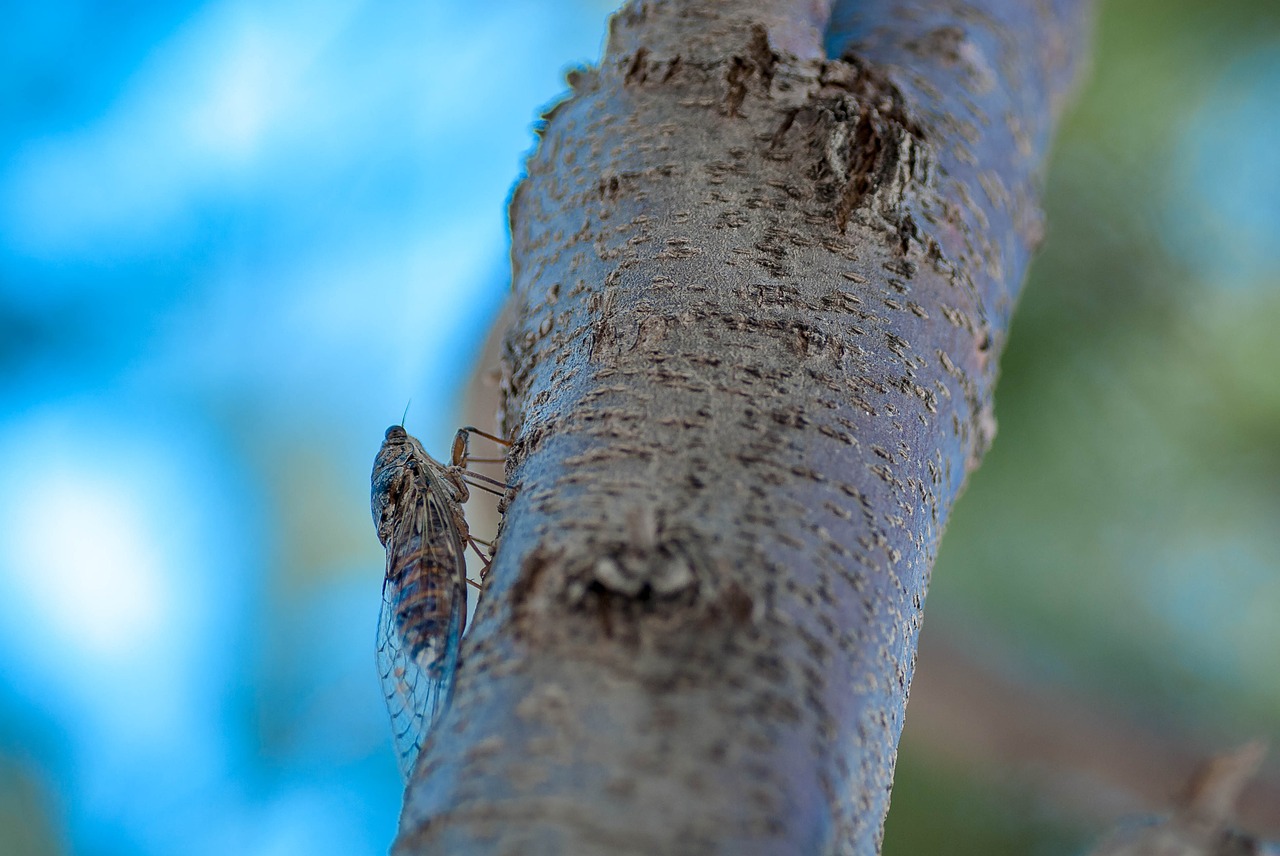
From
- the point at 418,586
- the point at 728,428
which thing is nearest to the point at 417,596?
the point at 418,586

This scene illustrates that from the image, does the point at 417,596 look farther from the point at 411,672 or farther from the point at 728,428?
the point at 728,428

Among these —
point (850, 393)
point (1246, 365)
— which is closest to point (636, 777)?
point (850, 393)

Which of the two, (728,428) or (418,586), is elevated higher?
(418,586)

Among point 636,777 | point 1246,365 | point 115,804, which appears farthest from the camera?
point 1246,365

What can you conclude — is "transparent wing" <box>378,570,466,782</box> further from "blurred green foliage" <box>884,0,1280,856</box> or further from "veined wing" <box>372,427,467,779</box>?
"blurred green foliage" <box>884,0,1280,856</box>

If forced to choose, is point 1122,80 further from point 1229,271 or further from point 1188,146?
point 1229,271

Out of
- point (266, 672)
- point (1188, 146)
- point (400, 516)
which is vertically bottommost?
point (400, 516)
